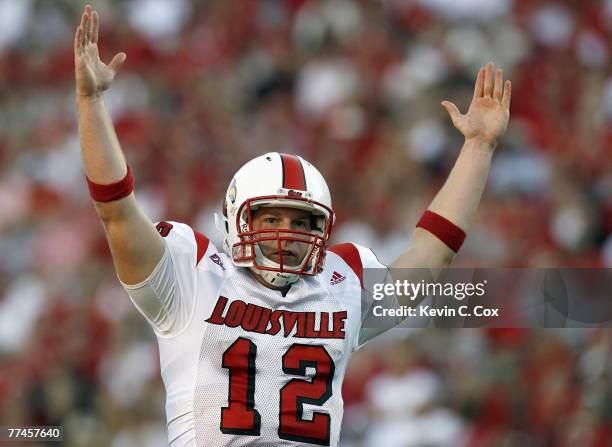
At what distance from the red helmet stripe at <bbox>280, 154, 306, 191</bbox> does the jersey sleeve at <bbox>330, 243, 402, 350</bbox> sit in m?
0.43

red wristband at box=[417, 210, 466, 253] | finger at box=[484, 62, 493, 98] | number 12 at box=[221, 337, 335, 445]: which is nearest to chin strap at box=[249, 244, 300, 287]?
number 12 at box=[221, 337, 335, 445]

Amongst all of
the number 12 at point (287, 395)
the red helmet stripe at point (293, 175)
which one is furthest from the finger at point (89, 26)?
the number 12 at point (287, 395)

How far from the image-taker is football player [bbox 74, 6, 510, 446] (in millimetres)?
3699

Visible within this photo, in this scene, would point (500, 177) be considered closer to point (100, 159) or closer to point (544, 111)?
point (544, 111)

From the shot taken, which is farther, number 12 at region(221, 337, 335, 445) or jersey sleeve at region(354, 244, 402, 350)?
jersey sleeve at region(354, 244, 402, 350)

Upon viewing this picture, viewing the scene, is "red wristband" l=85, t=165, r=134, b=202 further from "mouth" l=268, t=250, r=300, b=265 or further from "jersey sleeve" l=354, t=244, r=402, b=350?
"jersey sleeve" l=354, t=244, r=402, b=350

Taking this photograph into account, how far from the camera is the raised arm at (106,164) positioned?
3.65 meters

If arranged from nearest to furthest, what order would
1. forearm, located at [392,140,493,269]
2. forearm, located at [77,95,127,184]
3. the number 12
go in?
1. forearm, located at [77,95,127,184]
2. the number 12
3. forearm, located at [392,140,493,269]

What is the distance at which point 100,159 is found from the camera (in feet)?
12.0

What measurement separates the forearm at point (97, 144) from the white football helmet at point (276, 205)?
20.1 inches

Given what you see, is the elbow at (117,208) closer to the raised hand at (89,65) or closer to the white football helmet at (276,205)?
the raised hand at (89,65)

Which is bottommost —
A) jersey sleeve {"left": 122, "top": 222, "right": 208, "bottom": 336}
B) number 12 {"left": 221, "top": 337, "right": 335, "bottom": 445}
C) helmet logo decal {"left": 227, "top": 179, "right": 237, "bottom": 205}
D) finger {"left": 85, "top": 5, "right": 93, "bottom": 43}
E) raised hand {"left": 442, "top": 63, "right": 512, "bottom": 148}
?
number 12 {"left": 221, "top": 337, "right": 335, "bottom": 445}

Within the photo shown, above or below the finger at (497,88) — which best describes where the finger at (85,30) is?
below

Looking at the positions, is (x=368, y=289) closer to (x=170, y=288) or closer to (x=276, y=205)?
(x=276, y=205)
